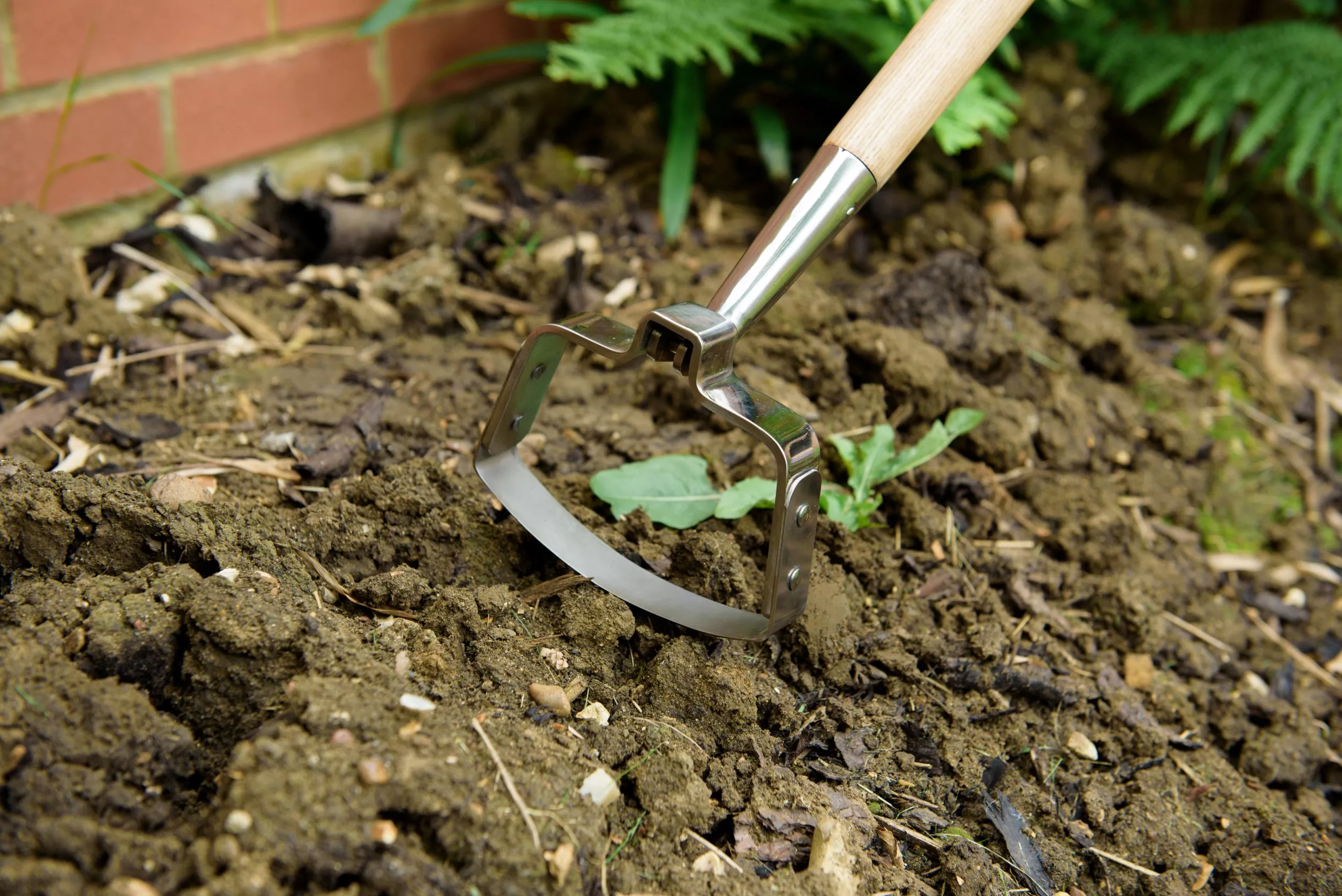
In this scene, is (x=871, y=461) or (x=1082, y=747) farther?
(x=871, y=461)

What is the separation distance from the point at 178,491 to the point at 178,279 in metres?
0.72

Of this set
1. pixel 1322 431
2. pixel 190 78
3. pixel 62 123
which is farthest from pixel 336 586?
pixel 1322 431

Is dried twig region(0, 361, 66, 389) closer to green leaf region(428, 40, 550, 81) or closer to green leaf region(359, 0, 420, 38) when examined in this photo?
green leaf region(359, 0, 420, 38)

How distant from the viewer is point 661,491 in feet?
4.69

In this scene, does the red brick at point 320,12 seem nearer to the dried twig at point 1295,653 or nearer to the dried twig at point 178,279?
the dried twig at point 178,279

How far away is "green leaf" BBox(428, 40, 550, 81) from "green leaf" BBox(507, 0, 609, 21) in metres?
0.07

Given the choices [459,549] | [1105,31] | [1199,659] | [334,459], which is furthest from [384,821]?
[1105,31]

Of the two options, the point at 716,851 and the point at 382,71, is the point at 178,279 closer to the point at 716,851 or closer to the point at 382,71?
the point at 382,71

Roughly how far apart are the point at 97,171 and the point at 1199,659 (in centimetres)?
211

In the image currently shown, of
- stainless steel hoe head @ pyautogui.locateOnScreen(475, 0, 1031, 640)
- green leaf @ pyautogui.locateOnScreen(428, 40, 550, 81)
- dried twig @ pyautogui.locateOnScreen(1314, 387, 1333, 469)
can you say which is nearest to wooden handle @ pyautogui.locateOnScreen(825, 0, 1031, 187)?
stainless steel hoe head @ pyautogui.locateOnScreen(475, 0, 1031, 640)

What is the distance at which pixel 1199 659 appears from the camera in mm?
1565

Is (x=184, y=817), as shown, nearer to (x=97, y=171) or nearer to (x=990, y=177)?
(x=97, y=171)

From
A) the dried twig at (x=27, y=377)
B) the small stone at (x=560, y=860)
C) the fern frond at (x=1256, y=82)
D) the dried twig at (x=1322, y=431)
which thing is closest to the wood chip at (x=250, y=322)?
the dried twig at (x=27, y=377)

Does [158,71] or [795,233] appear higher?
[795,233]
